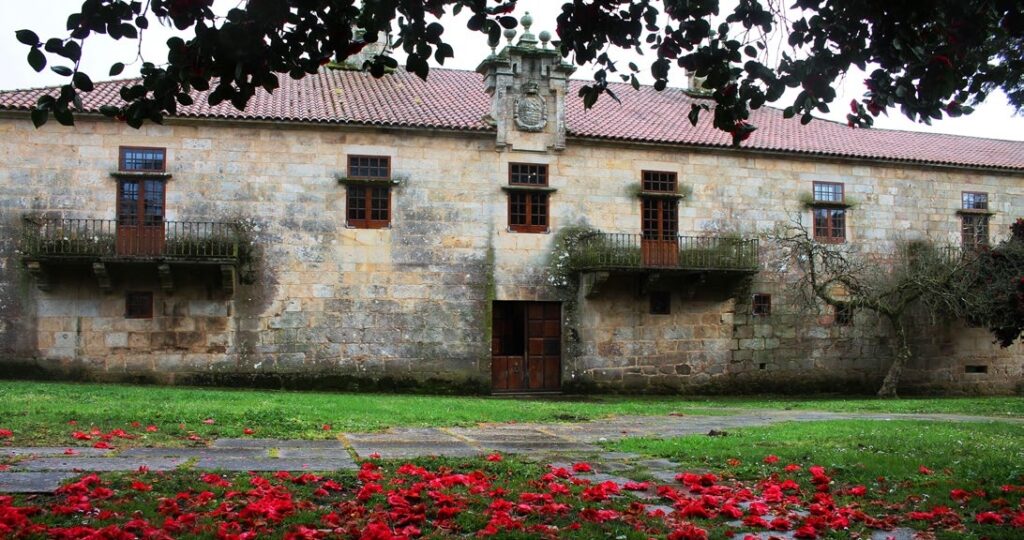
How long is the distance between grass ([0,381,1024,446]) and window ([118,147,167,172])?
5.03 metres

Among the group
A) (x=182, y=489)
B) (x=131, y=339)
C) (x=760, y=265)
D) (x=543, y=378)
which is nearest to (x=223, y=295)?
A: (x=131, y=339)

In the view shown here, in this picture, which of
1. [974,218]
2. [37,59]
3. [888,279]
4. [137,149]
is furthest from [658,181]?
[37,59]

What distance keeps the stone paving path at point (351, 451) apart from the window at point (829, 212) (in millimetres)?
13256

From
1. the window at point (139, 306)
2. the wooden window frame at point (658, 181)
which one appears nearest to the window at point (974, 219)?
the wooden window frame at point (658, 181)

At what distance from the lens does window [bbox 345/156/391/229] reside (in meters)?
20.6

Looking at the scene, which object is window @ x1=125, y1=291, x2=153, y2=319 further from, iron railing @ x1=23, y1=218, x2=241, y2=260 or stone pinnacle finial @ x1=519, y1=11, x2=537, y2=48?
stone pinnacle finial @ x1=519, y1=11, x2=537, y2=48

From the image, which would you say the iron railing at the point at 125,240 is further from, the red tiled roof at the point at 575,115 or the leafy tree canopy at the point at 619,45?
the leafy tree canopy at the point at 619,45

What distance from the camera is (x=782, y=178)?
23656 mm

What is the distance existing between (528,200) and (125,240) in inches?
349

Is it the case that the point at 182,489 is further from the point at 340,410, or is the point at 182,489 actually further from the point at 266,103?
the point at 266,103

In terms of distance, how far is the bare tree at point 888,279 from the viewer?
878 inches

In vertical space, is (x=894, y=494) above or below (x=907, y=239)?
below

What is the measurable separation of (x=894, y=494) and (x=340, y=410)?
8253 mm

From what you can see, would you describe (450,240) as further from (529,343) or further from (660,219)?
(660,219)
